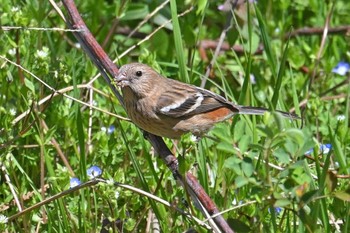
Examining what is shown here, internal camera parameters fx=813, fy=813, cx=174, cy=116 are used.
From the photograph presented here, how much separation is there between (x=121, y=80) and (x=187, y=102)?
1.76ft

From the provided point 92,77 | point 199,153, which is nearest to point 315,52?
point 92,77

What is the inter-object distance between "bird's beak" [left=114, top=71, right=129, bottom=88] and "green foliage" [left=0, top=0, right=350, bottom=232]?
0.39 feet

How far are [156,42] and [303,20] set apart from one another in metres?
1.27

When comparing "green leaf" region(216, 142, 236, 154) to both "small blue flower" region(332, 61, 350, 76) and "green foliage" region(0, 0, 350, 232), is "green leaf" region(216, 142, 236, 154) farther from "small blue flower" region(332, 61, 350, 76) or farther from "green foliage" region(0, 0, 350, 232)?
"small blue flower" region(332, 61, 350, 76)

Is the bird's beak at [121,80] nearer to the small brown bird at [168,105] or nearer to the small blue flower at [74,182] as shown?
the small brown bird at [168,105]

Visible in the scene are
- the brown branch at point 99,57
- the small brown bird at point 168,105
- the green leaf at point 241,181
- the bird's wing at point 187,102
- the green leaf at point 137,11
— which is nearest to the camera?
the green leaf at point 241,181

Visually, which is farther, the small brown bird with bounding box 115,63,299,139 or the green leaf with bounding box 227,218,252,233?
the small brown bird with bounding box 115,63,299,139

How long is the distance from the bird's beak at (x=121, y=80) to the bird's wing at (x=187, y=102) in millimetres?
264

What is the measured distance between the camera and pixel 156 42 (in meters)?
5.28

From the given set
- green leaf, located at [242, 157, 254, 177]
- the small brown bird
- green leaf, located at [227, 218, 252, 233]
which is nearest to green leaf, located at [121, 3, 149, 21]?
the small brown bird

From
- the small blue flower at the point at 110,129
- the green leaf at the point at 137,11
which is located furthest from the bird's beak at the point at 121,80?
the green leaf at the point at 137,11

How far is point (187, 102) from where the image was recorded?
13.1 ft

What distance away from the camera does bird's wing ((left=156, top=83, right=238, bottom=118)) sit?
389 centimetres

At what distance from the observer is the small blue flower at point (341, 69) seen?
5.13 metres
